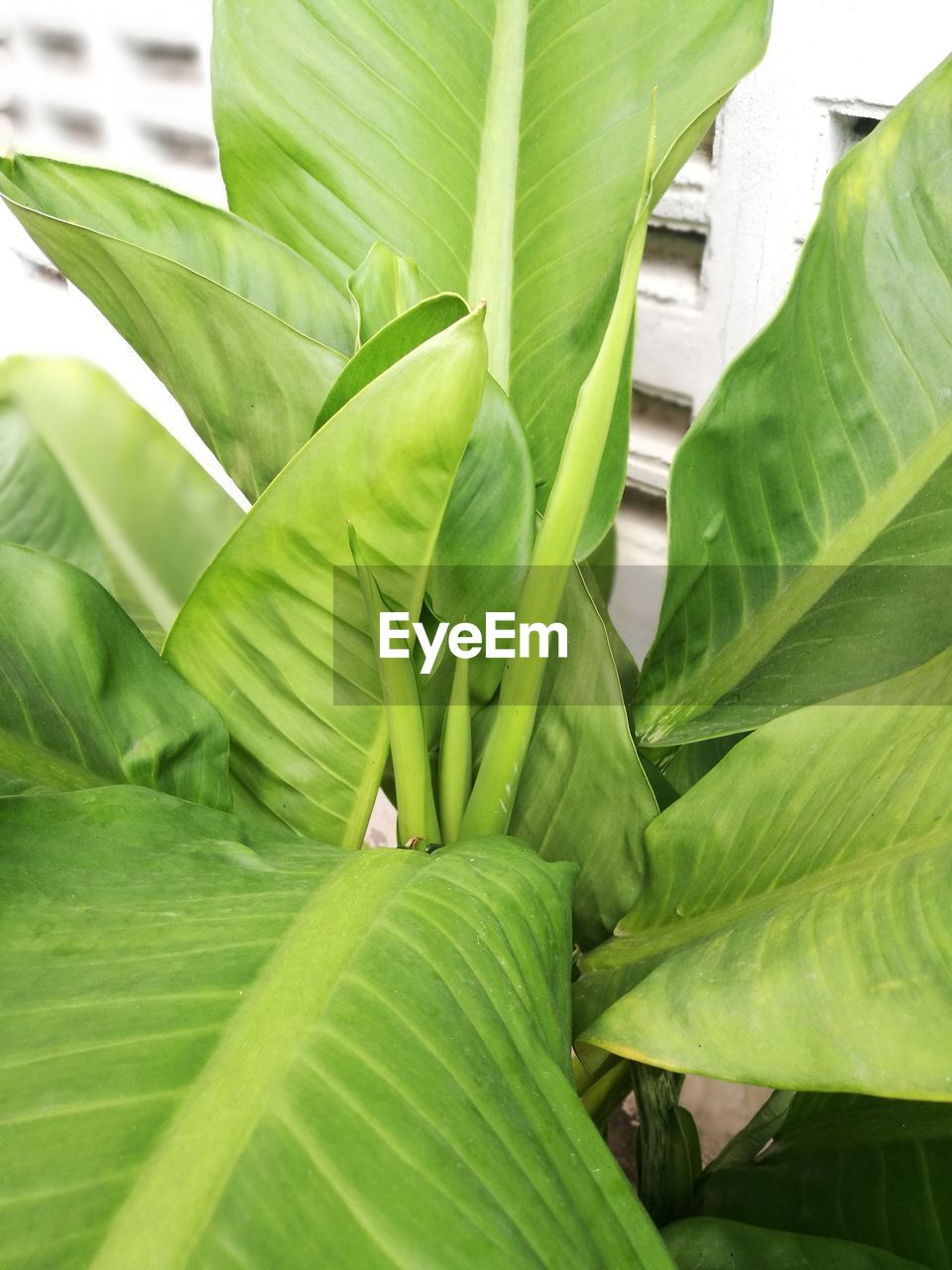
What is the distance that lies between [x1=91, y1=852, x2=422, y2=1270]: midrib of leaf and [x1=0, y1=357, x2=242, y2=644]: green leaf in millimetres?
321

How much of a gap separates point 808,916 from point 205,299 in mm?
325

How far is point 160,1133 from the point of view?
0.30 m

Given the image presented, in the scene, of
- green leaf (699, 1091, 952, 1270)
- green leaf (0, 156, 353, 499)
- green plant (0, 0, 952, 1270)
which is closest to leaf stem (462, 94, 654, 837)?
green plant (0, 0, 952, 1270)

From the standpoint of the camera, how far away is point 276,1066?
32 centimetres

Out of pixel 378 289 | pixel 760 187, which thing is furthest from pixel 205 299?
pixel 760 187

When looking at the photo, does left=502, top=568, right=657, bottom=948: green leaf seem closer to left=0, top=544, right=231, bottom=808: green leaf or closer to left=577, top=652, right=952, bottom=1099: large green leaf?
left=577, top=652, right=952, bottom=1099: large green leaf

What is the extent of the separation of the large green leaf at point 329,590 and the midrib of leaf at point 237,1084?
0.36ft

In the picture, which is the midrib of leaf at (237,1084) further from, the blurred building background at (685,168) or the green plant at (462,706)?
the blurred building background at (685,168)

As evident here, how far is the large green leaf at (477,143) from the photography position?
0.60 meters

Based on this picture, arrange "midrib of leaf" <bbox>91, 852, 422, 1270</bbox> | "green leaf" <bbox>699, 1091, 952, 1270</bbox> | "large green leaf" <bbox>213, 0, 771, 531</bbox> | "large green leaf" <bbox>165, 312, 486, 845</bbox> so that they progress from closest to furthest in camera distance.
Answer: "midrib of leaf" <bbox>91, 852, 422, 1270</bbox> < "large green leaf" <bbox>165, 312, 486, 845</bbox> < "green leaf" <bbox>699, 1091, 952, 1270</bbox> < "large green leaf" <bbox>213, 0, 771, 531</bbox>

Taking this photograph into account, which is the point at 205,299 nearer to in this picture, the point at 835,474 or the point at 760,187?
the point at 835,474

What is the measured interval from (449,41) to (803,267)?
26 centimetres

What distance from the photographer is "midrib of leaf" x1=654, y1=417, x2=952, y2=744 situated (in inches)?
19.6

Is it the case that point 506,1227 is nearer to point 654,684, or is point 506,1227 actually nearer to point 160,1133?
point 160,1133
